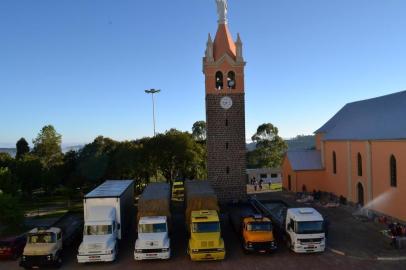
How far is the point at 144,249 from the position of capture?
744 inches

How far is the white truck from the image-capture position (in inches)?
736

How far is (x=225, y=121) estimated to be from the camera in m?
34.2

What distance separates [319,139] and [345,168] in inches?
341

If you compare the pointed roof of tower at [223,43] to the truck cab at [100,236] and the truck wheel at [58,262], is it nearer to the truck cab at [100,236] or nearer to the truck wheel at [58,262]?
the truck cab at [100,236]

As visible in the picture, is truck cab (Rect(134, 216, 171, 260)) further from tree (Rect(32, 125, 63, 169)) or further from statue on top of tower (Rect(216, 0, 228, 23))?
tree (Rect(32, 125, 63, 169))

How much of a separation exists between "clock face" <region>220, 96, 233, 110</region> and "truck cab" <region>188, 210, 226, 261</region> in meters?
15.3

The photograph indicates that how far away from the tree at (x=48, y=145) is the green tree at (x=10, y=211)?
45834 mm

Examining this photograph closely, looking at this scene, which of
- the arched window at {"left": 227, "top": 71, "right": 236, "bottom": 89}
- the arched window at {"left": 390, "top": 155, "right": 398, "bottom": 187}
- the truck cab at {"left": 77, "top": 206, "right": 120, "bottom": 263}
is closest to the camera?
the truck cab at {"left": 77, "top": 206, "right": 120, "bottom": 263}

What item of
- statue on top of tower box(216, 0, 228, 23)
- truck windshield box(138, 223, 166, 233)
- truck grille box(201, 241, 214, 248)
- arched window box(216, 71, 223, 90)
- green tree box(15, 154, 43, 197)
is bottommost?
truck grille box(201, 241, 214, 248)

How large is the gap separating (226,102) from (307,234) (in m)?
17.0

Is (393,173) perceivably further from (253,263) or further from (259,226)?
(253,263)

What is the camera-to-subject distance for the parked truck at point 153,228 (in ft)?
62.2

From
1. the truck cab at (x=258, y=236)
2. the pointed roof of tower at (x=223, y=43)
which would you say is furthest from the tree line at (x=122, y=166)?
the truck cab at (x=258, y=236)

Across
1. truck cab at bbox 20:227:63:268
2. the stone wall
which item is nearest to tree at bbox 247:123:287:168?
the stone wall
